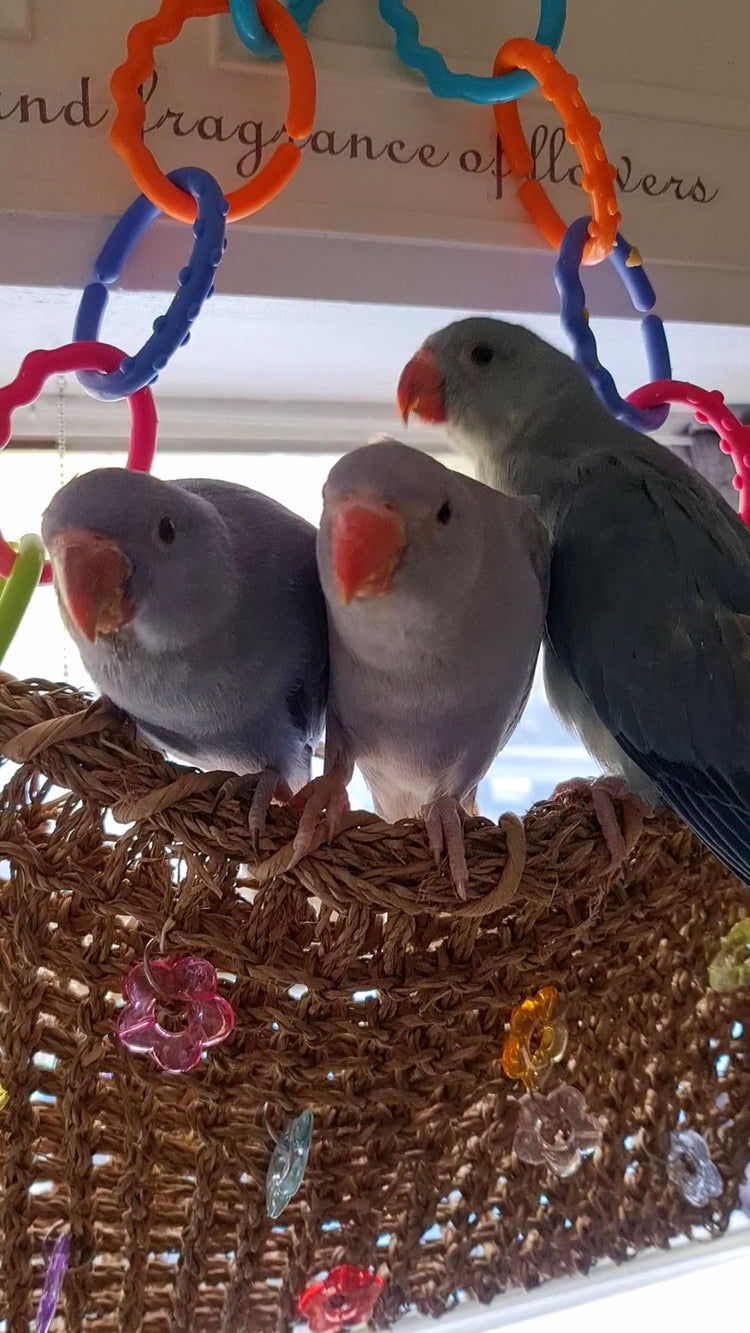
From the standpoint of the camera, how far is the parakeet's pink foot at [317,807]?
1.72 ft

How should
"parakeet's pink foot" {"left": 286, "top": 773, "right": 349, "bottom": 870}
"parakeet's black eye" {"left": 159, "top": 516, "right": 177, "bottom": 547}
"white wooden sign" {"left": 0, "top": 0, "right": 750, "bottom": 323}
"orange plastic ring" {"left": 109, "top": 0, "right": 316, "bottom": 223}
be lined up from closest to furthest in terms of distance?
"parakeet's pink foot" {"left": 286, "top": 773, "right": 349, "bottom": 870}
"parakeet's black eye" {"left": 159, "top": 516, "right": 177, "bottom": 547}
"orange plastic ring" {"left": 109, "top": 0, "right": 316, "bottom": 223}
"white wooden sign" {"left": 0, "top": 0, "right": 750, "bottom": 323}

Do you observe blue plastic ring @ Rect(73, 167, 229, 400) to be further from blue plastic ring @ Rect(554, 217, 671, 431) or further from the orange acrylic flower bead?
the orange acrylic flower bead

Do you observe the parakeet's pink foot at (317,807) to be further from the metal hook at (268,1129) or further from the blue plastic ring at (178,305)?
the blue plastic ring at (178,305)

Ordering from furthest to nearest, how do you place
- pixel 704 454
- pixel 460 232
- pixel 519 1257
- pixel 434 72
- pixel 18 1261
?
pixel 704 454 < pixel 460 232 < pixel 434 72 < pixel 519 1257 < pixel 18 1261

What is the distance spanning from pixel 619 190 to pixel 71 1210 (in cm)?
107

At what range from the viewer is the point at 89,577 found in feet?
1.95

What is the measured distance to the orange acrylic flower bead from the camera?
0.62 meters

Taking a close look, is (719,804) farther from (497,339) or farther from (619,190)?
(619,190)

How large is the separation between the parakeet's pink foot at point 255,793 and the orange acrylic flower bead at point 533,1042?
232 millimetres

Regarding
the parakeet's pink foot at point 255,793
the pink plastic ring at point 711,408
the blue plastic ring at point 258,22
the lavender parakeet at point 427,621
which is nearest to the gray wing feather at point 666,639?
the lavender parakeet at point 427,621

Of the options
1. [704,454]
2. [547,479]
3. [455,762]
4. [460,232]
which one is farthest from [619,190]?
[455,762]

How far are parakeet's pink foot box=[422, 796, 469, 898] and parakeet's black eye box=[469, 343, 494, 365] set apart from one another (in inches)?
21.1

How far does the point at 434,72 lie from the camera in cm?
85

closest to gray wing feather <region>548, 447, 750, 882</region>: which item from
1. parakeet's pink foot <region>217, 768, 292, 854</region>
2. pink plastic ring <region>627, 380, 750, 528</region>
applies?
pink plastic ring <region>627, 380, 750, 528</region>
